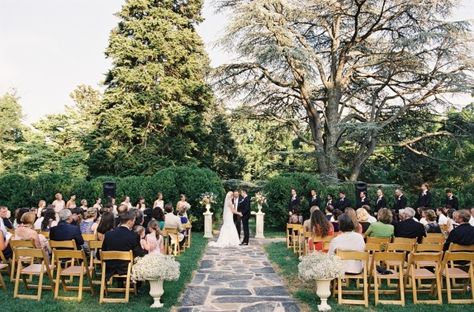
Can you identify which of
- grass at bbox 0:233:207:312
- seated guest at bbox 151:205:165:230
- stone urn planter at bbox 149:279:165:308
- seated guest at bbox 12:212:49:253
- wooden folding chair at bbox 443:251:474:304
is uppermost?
seated guest at bbox 151:205:165:230

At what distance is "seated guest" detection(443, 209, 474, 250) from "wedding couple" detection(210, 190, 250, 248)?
760 centimetres

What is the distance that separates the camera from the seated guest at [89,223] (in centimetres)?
958

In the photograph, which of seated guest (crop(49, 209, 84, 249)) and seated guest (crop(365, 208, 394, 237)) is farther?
seated guest (crop(365, 208, 394, 237))

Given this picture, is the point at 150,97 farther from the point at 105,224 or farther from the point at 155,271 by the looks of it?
the point at 155,271

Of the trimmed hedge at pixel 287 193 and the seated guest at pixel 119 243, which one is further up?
the trimmed hedge at pixel 287 193

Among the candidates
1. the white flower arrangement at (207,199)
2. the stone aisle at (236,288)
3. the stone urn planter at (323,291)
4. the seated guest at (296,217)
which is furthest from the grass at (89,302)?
the white flower arrangement at (207,199)

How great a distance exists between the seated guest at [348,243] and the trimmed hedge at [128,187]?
11.3m

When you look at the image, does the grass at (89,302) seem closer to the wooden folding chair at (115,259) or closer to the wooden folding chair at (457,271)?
the wooden folding chair at (115,259)

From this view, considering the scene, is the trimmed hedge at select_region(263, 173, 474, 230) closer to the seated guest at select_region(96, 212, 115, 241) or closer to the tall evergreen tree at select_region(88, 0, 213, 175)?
the tall evergreen tree at select_region(88, 0, 213, 175)

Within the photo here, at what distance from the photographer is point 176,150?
81.5ft

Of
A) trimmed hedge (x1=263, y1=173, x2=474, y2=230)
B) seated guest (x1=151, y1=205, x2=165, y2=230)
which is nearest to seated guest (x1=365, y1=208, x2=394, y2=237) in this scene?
seated guest (x1=151, y1=205, x2=165, y2=230)

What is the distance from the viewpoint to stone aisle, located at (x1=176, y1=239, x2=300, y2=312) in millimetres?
6620

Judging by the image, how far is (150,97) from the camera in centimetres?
2462

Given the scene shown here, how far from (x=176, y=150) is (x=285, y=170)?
6.79m
